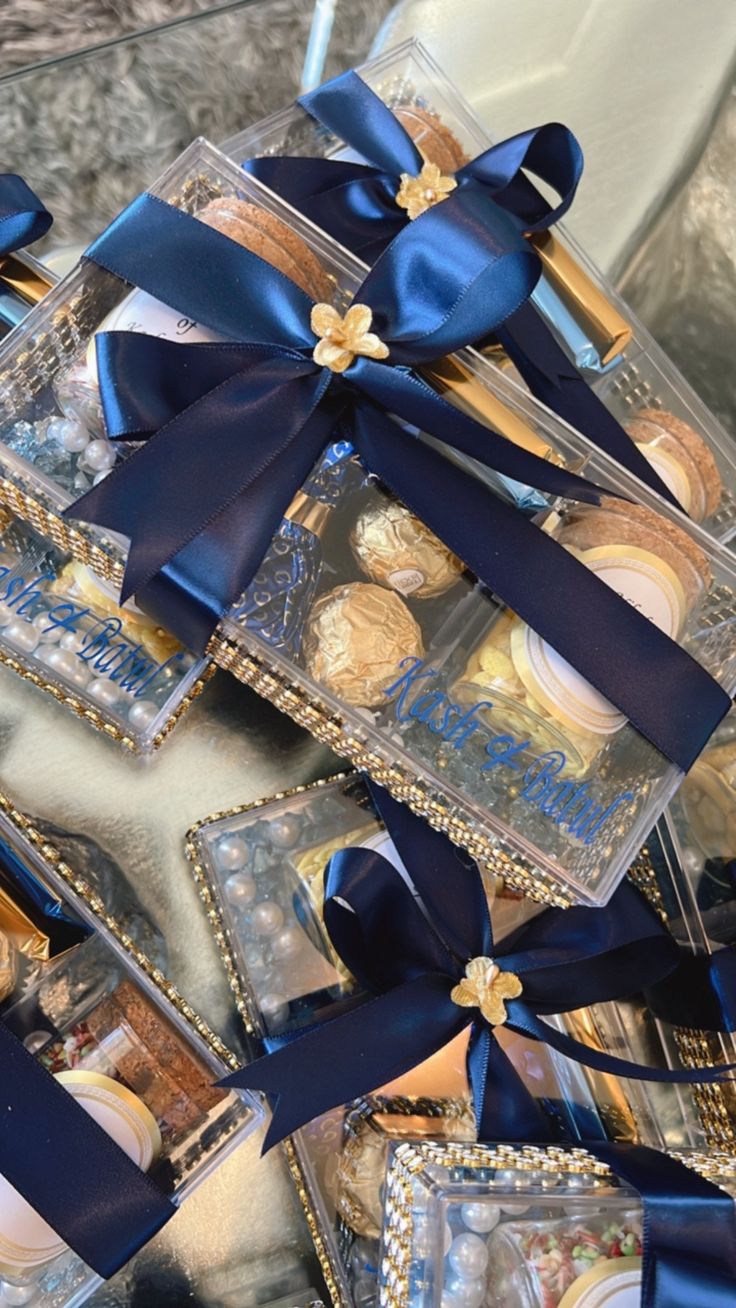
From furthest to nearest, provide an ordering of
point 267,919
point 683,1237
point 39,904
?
point 267,919 → point 39,904 → point 683,1237

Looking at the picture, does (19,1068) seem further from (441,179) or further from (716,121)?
(716,121)

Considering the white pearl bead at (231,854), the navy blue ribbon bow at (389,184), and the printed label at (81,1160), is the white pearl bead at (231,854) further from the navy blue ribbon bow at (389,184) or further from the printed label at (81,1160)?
the navy blue ribbon bow at (389,184)

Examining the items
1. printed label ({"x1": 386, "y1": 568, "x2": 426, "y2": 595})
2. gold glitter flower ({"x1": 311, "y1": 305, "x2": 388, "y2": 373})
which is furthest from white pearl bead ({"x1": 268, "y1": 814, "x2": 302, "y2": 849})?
gold glitter flower ({"x1": 311, "y1": 305, "x2": 388, "y2": 373})

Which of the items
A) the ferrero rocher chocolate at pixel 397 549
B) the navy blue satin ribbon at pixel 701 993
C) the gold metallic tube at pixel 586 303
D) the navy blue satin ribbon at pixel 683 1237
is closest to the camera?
the navy blue satin ribbon at pixel 683 1237

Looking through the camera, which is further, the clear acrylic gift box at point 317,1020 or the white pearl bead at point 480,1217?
the clear acrylic gift box at point 317,1020

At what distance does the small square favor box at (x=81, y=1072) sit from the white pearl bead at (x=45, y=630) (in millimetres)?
144

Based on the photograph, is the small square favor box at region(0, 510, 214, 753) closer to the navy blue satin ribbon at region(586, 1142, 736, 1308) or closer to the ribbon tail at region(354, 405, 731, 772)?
the ribbon tail at region(354, 405, 731, 772)

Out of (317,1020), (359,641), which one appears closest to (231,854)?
(317,1020)

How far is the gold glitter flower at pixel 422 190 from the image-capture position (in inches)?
30.2

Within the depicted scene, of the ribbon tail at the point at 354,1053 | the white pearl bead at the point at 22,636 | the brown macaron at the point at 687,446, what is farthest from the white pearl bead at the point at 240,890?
the brown macaron at the point at 687,446

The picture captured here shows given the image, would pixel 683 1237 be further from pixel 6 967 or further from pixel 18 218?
pixel 18 218

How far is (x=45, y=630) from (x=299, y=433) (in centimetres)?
26

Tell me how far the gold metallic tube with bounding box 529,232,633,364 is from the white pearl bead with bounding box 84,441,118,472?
0.39 metres

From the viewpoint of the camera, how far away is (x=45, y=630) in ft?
2.49
